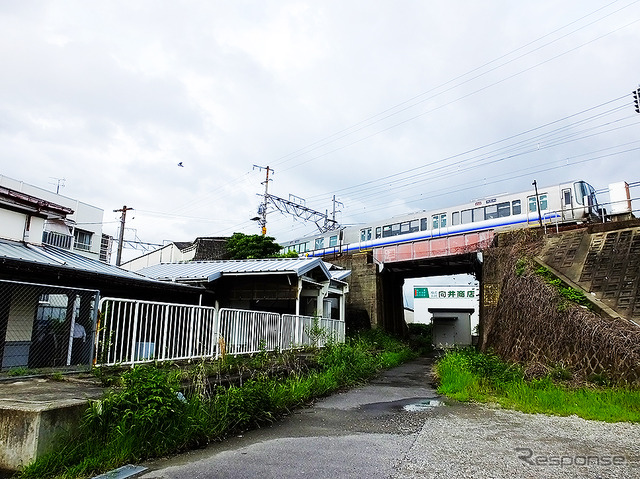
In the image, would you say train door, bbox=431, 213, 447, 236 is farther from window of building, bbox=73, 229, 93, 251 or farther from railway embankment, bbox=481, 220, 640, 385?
window of building, bbox=73, 229, 93, 251

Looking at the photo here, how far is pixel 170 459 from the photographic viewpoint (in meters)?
4.36

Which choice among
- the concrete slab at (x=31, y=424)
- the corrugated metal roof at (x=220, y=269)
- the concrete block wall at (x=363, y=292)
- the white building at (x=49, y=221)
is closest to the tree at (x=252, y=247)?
the concrete block wall at (x=363, y=292)

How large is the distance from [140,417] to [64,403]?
0.71m

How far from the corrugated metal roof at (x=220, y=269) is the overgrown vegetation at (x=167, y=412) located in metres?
4.69

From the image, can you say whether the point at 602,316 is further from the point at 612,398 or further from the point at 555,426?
the point at 555,426

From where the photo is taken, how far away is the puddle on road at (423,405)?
764 cm

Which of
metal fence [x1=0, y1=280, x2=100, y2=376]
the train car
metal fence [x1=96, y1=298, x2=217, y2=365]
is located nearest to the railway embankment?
the train car

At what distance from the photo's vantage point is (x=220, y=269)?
44.2 ft

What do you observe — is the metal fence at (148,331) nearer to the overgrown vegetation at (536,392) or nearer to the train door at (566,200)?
the overgrown vegetation at (536,392)

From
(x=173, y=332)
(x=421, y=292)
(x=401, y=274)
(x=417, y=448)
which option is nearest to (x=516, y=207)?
(x=401, y=274)

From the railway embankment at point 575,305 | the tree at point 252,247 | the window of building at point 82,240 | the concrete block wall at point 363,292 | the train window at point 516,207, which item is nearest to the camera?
the railway embankment at point 575,305

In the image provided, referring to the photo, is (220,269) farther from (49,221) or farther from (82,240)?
(82,240)

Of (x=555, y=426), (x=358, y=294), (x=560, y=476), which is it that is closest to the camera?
(x=560, y=476)

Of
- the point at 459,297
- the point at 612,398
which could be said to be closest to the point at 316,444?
the point at 612,398
